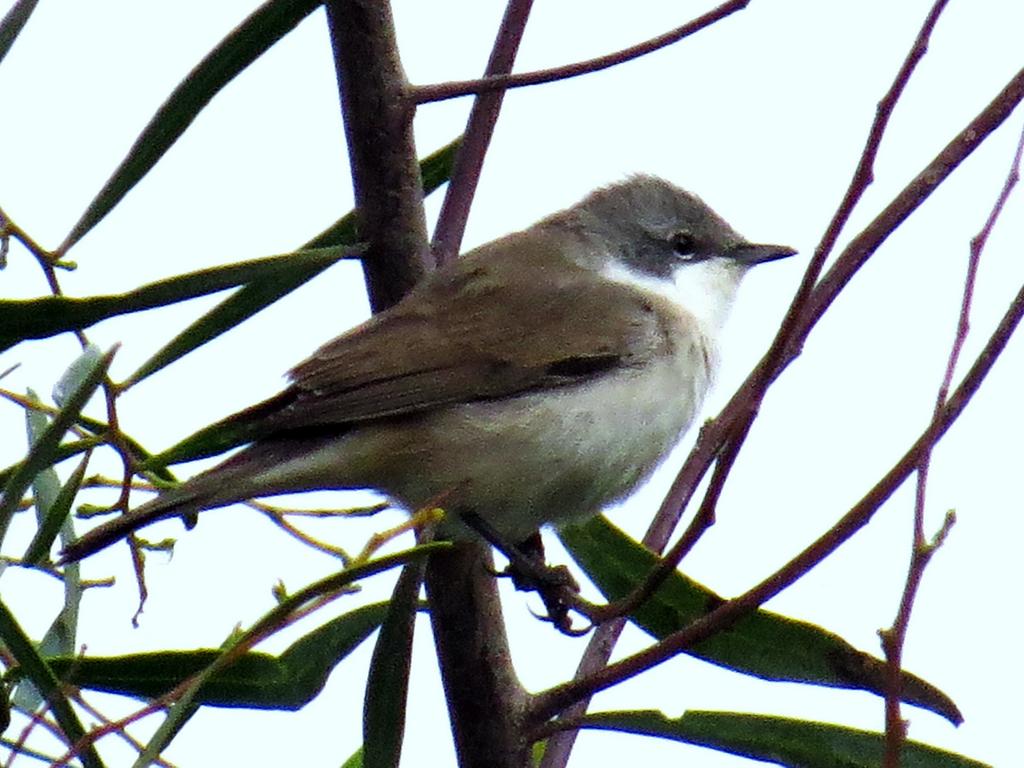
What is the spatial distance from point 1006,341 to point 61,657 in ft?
4.87

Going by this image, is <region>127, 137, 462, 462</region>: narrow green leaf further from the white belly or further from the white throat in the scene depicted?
the white throat

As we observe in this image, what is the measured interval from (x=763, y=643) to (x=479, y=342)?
128cm

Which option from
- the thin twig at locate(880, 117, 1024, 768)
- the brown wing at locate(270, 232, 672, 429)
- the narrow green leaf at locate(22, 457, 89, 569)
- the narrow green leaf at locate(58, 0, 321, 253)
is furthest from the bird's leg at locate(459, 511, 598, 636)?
the thin twig at locate(880, 117, 1024, 768)

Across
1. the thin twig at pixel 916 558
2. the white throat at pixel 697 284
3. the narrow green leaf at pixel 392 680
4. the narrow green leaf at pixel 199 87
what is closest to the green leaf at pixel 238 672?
the narrow green leaf at pixel 392 680

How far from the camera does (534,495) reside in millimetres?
3521

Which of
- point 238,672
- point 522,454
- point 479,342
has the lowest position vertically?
point 238,672

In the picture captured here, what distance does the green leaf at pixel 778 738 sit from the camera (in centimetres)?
252

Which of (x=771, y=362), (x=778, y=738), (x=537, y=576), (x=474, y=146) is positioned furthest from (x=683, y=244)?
(x=771, y=362)

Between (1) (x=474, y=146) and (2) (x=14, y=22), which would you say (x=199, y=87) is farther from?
(1) (x=474, y=146)

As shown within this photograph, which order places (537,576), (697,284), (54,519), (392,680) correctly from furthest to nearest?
(697,284) → (537,576) → (392,680) → (54,519)

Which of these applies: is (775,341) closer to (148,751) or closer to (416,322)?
(148,751)

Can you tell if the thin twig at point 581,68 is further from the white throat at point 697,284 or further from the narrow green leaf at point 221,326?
the white throat at point 697,284

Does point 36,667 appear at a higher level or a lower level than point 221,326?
lower

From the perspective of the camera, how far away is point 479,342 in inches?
145
